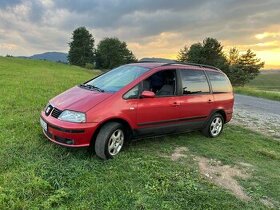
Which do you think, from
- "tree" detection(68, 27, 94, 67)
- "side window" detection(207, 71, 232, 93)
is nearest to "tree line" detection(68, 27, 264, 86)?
"tree" detection(68, 27, 94, 67)

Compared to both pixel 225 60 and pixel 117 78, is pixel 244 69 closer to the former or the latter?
pixel 225 60

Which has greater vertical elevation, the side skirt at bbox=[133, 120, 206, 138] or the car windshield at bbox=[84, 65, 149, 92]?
the car windshield at bbox=[84, 65, 149, 92]

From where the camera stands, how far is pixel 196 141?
769cm

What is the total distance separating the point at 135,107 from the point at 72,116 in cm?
124

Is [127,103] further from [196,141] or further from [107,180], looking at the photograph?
[196,141]

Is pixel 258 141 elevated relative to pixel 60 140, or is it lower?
lower

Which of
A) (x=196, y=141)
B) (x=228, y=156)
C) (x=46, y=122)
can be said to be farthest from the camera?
(x=196, y=141)

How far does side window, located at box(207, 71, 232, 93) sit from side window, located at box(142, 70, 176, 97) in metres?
1.49

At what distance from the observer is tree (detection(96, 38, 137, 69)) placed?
256 feet

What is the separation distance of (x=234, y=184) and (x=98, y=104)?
2.71m

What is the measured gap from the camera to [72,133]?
5.45m

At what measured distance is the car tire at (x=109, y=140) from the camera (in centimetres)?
563

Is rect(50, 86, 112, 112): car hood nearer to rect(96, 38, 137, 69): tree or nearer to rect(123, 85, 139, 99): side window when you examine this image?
rect(123, 85, 139, 99): side window

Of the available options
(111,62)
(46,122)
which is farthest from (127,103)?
(111,62)
